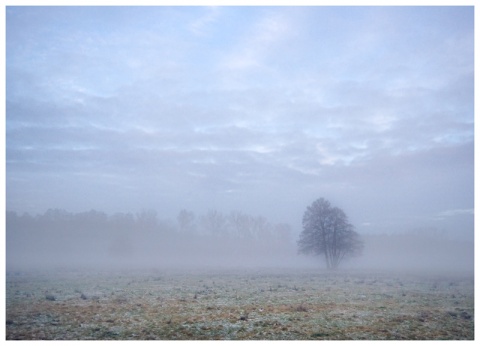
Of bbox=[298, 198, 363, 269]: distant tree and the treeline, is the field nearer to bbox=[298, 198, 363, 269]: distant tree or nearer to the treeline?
bbox=[298, 198, 363, 269]: distant tree

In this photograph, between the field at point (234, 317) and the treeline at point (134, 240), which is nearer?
the field at point (234, 317)

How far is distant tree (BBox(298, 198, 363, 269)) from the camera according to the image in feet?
186

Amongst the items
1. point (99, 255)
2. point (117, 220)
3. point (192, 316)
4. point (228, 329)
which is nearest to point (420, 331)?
point (228, 329)

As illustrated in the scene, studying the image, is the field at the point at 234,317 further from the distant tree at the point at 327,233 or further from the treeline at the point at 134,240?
the treeline at the point at 134,240

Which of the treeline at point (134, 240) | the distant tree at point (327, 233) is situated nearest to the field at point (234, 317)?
the distant tree at point (327, 233)

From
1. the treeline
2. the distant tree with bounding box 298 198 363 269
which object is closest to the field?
the distant tree with bounding box 298 198 363 269

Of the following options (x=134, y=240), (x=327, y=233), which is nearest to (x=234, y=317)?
(x=327, y=233)

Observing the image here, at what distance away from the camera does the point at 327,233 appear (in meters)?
56.9

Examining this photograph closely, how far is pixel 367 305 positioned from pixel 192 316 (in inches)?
431

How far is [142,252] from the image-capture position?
407 ft

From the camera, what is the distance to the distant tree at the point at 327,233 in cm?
5675

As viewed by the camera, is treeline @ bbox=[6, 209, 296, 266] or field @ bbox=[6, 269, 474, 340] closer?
field @ bbox=[6, 269, 474, 340]

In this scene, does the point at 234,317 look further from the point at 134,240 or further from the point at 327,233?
the point at 134,240

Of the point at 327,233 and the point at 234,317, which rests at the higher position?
the point at 327,233
